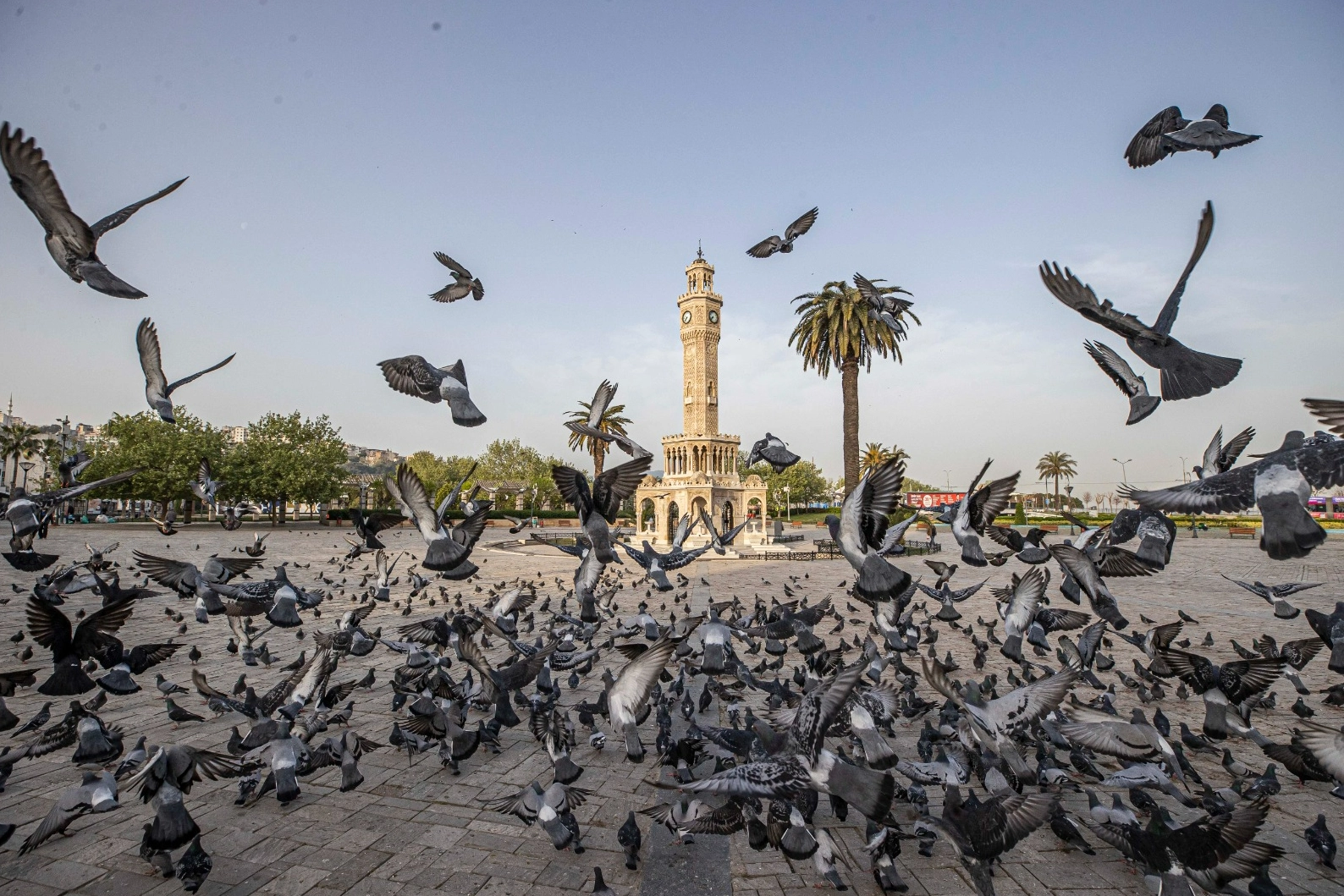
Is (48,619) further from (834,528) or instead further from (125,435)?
(125,435)

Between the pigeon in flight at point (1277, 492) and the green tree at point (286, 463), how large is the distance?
54102 millimetres

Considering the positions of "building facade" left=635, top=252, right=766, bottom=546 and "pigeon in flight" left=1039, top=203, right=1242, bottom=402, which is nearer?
"pigeon in flight" left=1039, top=203, right=1242, bottom=402

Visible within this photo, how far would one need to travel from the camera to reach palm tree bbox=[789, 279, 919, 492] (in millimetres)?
30734

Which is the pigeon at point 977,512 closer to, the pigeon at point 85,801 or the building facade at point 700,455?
the pigeon at point 85,801

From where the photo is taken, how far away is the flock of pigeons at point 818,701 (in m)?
3.97

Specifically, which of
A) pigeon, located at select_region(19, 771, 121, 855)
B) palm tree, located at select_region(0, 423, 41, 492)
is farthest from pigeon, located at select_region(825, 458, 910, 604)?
palm tree, located at select_region(0, 423, 41, 492)

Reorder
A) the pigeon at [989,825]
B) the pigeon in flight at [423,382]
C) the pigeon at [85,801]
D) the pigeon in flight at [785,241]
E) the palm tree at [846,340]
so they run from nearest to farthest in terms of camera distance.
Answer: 1. the pigeon at [989,825]
2. the pigeon at [85,801]
3. the pigeon in flight at [423,382]
4. the pigeon in flight at [785,241]
5. the palm tree at [846,340]

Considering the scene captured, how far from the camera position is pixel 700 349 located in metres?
54.9

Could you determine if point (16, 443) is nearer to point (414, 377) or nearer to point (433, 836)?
point (414, 377)

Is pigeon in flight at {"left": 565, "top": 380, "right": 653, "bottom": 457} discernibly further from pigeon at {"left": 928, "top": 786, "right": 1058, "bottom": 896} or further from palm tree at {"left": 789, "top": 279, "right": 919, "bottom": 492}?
palm tree at {"left": 789, "top": 279, "right": 919, "bottom": 492}

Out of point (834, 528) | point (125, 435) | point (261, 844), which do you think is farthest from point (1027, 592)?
point (125, 435)

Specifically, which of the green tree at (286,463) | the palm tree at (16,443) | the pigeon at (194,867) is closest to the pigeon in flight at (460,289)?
the pigeon at (194,867)

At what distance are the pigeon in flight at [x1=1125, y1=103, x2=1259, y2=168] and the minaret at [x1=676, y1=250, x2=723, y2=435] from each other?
157 ft

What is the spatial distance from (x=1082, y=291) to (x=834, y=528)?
275 cm
